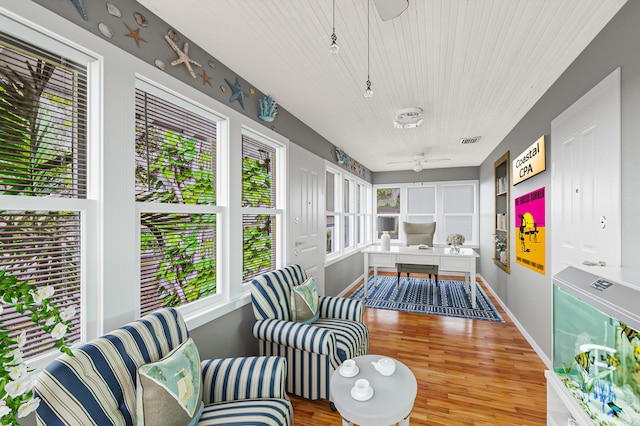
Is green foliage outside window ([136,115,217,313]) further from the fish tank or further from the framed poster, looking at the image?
the framed poster

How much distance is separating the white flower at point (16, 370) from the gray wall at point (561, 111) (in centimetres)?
256

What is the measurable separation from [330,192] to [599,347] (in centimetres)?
365

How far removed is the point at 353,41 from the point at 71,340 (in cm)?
229

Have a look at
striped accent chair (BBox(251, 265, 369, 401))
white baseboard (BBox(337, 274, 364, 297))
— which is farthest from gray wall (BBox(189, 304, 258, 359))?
white baseboard (BBox(337, 274, 364, 297))

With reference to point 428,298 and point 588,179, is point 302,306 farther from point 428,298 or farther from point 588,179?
point 428,298

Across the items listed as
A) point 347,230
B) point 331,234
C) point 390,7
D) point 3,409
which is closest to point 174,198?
point 3,409

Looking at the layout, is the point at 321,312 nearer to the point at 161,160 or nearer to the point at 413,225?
the point at 161,160

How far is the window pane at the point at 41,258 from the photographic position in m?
1.11

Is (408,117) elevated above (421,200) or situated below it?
above

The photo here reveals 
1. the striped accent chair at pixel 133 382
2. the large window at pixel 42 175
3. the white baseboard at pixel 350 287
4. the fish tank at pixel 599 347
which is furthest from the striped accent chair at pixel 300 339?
the white baseboard at pixel 350 287

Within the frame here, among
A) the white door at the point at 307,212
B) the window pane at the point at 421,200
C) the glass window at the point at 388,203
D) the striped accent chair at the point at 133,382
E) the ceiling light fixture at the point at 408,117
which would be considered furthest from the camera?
the glass window at the point at 388,203

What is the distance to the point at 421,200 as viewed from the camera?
671 centimetres

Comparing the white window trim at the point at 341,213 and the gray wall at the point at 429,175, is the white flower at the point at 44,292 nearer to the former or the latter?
the white window trim at the point at 341,213

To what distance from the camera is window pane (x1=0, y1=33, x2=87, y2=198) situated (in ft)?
3.63
